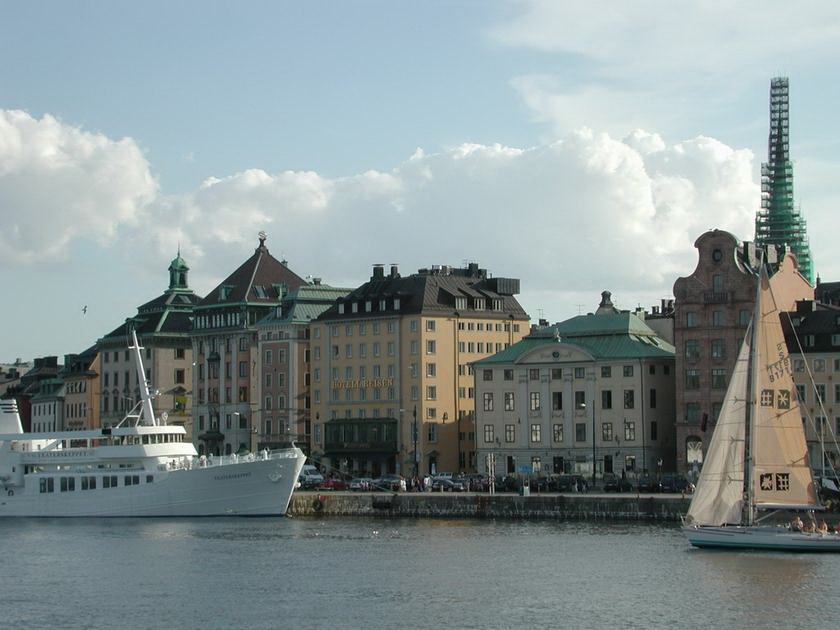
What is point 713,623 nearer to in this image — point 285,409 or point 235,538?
point 235,538

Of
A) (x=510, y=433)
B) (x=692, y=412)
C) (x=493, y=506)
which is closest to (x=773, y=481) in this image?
(x=493, y=506)

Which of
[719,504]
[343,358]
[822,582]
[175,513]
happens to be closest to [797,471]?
[719,504]

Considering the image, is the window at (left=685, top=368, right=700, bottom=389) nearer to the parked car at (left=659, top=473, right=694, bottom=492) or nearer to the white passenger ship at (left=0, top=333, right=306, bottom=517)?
the parked car at (left=659, top=473, right=694, bottom=492)

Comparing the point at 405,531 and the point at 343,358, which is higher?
the point at 343,358

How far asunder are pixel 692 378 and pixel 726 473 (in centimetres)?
5399

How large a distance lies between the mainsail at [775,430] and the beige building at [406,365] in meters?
78.6

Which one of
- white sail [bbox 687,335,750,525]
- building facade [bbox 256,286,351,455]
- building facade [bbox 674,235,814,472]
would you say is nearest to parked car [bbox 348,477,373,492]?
building facade [bbox 674,235,814,472]

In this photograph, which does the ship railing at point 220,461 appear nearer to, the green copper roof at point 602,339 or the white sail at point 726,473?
the green copper roof at point 602,339

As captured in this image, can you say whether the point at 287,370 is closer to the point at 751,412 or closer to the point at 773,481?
the point at 751,412

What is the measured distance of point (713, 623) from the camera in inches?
2913

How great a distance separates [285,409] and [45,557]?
90206 millimetres

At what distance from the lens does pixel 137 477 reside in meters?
137

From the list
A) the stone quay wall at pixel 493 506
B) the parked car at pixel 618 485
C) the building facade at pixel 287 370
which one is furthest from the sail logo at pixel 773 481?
the building facade at pixel 287 370

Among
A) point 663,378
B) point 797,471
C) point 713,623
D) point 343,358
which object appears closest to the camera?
point 713,623
